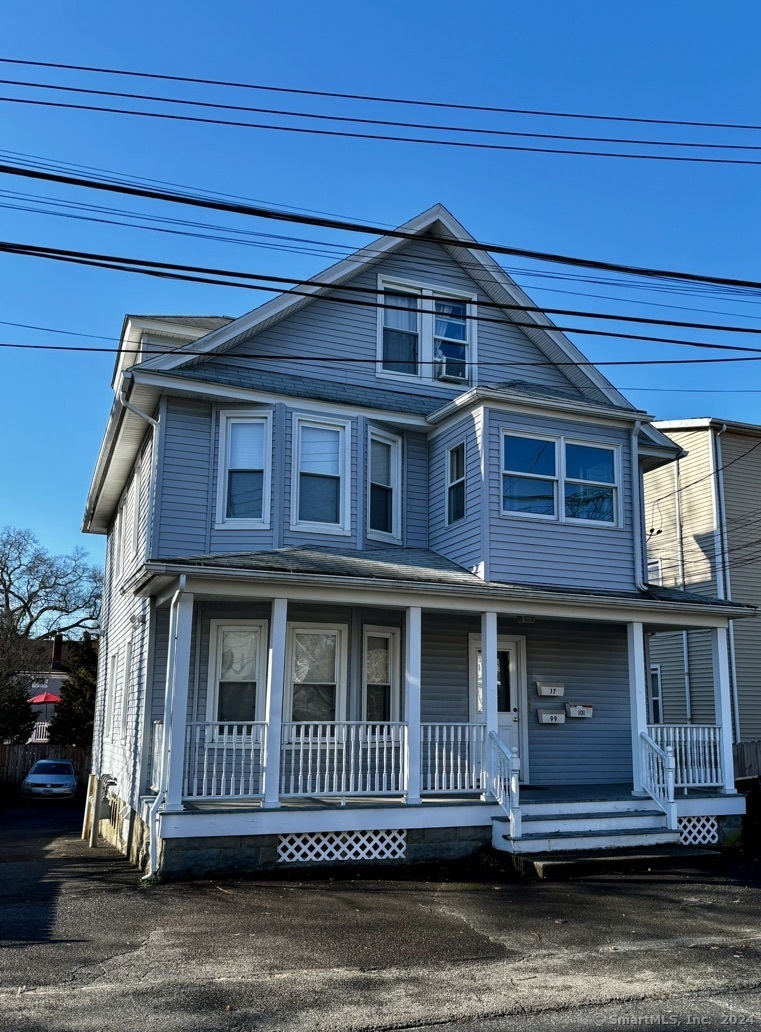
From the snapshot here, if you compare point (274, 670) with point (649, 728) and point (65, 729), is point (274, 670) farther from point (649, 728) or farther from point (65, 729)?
point (65, 729)

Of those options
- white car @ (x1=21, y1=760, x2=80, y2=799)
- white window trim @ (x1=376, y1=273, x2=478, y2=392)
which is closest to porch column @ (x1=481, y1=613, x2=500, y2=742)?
white window trim @ (x1=376, y1=273, x2=478, y2=392)

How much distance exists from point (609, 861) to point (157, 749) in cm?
580

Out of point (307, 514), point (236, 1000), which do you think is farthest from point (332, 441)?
point (236, 1000)

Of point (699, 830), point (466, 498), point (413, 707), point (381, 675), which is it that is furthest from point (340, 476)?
point (699, 830)

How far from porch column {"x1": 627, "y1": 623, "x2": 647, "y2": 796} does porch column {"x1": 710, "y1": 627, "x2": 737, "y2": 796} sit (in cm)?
119

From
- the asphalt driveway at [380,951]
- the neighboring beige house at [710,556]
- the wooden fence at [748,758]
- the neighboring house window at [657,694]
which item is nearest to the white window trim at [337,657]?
the asphalt driveway at [380,951]

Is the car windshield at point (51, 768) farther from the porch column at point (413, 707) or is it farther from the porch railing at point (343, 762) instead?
the porch column at point (413, 707)

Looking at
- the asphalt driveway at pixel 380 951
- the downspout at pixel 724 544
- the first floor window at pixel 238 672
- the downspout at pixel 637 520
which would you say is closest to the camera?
the asphalt driveway at pixel 380 951

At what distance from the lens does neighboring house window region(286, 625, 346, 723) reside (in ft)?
43.3

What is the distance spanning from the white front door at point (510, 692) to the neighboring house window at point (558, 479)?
2326mm

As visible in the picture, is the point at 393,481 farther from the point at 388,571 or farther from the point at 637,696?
the point at 637,696

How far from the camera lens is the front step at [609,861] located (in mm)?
10916

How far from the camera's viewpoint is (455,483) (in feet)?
46.8

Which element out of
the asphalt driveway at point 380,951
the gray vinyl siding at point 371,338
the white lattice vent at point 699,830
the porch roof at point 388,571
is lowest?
the asphalt driveway at point 380,951
